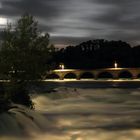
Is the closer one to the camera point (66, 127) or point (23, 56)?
point (66, 127)

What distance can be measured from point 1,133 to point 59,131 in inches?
315

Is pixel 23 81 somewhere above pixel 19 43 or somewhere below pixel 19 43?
below

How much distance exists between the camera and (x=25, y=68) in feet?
166

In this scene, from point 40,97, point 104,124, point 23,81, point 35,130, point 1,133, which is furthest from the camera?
point 40,97

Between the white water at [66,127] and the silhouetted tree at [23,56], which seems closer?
the white water at [66,127]

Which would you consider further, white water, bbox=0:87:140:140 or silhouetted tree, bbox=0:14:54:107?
silhouetted tree, bbox=0:14:54:107

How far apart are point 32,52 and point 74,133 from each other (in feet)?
53.7

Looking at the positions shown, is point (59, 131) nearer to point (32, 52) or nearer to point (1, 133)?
point (1, 133)

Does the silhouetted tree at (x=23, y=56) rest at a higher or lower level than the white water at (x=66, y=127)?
higher

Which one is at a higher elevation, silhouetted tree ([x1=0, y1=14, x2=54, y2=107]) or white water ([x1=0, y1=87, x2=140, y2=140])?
silhouetted tree ([x1=0, y1=14, x2=54, y2=107])

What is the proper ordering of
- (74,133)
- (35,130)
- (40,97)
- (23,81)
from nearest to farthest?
(35,130) → (74,133) → (23,81) → (40,97)

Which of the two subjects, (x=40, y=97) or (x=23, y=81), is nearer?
(x=23, y=81)

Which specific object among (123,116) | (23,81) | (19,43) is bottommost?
(123,116)

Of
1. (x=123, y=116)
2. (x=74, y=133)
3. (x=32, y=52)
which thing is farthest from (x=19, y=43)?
(x=74, y=133)
